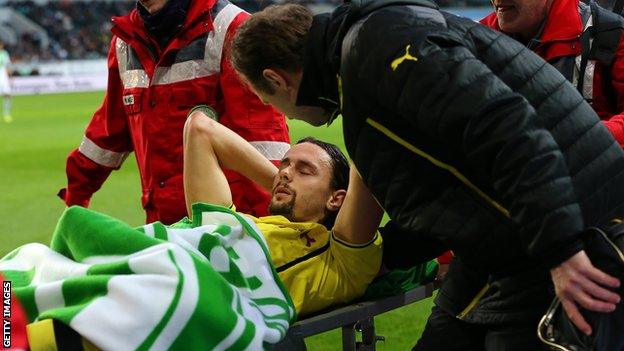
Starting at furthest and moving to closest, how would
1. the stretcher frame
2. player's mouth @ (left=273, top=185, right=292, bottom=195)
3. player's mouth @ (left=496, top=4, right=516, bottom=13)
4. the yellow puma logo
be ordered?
player's mouth @ (left=273, top=185, right=292, bottom=195) → player's mouth @ (left=496, top=4, right=516, bottom=13) → the stretcher frame → the yellow puma logo

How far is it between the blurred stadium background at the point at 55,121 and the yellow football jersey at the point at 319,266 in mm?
877

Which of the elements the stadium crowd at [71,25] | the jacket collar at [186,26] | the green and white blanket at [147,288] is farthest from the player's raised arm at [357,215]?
the stadium crowd at [71,25]

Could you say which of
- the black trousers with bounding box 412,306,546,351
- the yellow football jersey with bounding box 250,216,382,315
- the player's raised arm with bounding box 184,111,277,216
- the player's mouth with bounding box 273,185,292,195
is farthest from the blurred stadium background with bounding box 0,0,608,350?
the black trousers with bounding box 412,306,546,351

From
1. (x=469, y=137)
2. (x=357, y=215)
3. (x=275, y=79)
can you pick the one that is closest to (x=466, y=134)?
(x=469, y=137)

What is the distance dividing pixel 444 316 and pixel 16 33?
4529 centimetres

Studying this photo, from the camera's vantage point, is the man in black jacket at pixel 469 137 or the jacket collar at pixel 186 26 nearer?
the man in black jacket at pixel 469 137

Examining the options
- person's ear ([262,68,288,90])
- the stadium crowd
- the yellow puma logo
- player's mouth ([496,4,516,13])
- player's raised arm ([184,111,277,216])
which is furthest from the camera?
the stadium crowd

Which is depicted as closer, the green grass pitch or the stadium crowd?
the green grass pitch

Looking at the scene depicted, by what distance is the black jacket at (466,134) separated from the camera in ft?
7.86

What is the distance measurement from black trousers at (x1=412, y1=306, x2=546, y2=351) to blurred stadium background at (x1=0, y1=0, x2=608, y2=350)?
129 cm

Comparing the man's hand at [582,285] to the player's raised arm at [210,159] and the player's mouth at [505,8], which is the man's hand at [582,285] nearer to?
the player's mouth at [505,8]

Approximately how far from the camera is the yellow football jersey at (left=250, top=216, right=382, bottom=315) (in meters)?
3.61

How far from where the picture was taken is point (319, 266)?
370cm

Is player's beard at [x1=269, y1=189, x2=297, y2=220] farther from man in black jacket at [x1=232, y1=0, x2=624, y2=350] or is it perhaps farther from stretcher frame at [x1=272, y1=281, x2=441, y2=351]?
man in black jacket at [x1=232, y1=0, x2=624, y2=350]
